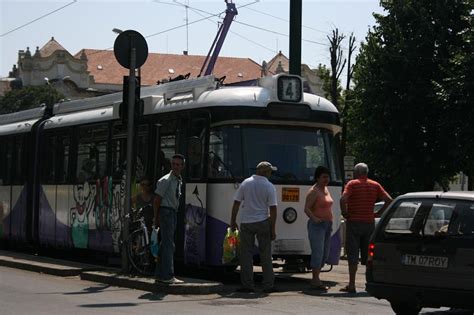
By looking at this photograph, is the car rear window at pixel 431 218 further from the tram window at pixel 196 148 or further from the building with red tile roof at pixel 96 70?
the building with red tile roof at pixel 96 70

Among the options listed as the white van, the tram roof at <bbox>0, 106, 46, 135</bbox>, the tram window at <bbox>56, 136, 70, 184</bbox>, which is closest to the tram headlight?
the white van

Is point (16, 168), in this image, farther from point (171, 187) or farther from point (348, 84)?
point (348, 84)

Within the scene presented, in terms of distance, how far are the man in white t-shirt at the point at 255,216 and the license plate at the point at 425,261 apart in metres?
2.97

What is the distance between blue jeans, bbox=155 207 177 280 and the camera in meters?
12.1

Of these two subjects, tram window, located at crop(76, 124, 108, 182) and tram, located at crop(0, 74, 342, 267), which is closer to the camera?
tram, located at crop(0, 74, 342, 267)

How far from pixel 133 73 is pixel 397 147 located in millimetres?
24050

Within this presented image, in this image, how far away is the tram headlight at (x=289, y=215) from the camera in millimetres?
13352

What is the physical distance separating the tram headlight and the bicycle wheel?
2178 mm

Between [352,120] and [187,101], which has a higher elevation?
[352,120]

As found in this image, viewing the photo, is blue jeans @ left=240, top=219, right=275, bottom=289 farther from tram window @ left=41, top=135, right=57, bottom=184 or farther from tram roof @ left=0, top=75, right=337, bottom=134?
tram window @ left=41, top=135, right=57, bottom=184

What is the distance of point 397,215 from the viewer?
9688 mm

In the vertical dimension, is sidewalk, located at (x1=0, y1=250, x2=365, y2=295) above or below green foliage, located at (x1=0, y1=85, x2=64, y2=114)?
below

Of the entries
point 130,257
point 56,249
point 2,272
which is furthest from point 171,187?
point 56,249

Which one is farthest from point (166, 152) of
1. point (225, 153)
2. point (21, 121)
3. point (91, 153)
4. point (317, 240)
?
point (21, 121)
